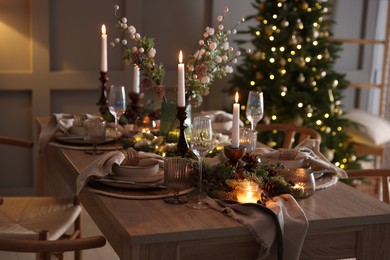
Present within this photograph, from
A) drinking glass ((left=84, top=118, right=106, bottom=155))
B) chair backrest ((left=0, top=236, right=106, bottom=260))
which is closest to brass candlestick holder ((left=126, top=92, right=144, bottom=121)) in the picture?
drinking glass ((left=84, top=118, right=106, bottom=155))

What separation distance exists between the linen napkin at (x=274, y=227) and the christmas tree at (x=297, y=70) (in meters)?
2.69

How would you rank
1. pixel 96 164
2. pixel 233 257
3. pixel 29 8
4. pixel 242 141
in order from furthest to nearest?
pixel 29 8 < pixel 242 141 < pixel 96 164 < pixel 233 257

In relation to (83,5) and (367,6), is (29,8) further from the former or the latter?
(367,6)

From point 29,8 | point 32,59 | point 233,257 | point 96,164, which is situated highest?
point 29,8

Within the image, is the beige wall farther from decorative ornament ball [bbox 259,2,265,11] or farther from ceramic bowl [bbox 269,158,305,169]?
ceramic bowl [bbox 269,158,305,169]

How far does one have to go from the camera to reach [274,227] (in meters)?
2.06

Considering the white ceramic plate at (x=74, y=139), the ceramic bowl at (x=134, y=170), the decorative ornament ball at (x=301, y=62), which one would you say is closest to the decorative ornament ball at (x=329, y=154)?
the decorative ornament ball at (x=301, y=62)

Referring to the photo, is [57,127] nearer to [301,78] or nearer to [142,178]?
[142,178]

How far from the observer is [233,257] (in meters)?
2.05

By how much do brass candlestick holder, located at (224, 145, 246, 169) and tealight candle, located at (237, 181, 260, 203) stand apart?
0.75ft

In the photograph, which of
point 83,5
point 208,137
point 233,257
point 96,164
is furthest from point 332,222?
point 83,5

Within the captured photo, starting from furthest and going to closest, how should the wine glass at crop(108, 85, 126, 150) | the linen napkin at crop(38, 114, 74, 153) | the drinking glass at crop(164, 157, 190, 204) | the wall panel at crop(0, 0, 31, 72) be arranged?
the wall panel at crop(0, 0, 31, 72), the linen napkin at crop(38, 114, 74, 153), the wine glass at crop(108, 85, 126, 150), the drinking glass at crop(164, 157, 190, 204)

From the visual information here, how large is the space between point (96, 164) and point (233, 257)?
637 millimetres

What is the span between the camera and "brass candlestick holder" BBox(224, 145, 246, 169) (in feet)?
8.02
